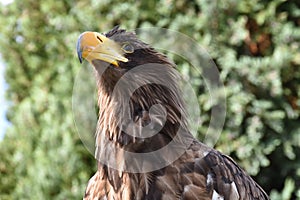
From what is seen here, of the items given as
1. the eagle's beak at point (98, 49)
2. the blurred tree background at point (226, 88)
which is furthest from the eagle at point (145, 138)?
the blurred tree background at point (226, 88)

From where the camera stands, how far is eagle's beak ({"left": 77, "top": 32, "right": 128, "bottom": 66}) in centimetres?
368

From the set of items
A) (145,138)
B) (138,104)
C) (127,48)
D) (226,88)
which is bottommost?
(226,88)

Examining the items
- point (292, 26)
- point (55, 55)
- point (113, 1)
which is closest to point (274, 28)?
point (292, 26)

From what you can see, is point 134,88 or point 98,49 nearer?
point 98,49

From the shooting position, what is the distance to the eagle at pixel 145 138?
3787 mm

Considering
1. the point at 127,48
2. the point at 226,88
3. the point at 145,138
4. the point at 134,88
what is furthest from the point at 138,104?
the point at 226,88

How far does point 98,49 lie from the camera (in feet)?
12.3

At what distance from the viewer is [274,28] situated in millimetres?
5715

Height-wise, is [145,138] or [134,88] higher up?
[134,88]

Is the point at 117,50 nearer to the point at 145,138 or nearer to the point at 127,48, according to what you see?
the point at 127,48

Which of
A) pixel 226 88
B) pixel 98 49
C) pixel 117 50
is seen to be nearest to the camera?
pixel 98 49

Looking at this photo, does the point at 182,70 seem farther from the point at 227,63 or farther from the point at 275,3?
the point at 275,3

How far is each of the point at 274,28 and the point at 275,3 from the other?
0.68 feet

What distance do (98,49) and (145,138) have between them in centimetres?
56
